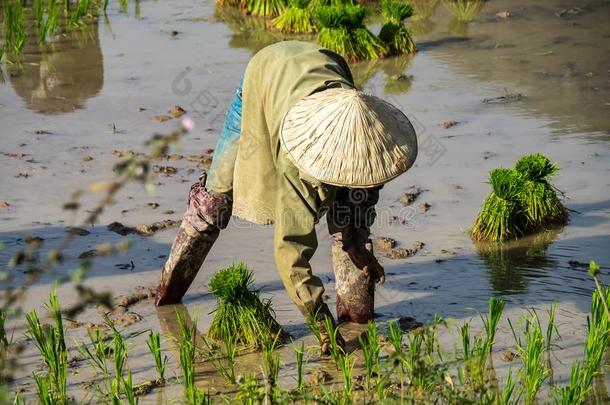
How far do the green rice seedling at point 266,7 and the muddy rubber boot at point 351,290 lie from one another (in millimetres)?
6512

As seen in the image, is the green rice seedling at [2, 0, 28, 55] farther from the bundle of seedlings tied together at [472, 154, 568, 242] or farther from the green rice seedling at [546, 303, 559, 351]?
the green rice seedling at [546, 303, 559, 351]

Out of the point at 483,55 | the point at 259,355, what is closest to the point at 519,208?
the point at 259,355

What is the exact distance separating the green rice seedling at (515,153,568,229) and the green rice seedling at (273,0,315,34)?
15.2 feet

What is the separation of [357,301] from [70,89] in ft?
15.7

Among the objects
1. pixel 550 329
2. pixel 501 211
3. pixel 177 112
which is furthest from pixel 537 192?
pixel 177 112

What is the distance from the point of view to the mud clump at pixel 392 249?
6329mm

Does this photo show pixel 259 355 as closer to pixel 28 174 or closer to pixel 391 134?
pixel 391 134

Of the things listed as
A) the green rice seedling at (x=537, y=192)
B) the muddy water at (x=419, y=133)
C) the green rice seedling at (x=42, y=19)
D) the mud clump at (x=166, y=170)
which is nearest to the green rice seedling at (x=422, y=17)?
the muddy water at (x=419, y=133)

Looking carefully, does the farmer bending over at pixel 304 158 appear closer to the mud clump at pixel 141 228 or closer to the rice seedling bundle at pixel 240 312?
the rice seedling bundle at pixel 240 312

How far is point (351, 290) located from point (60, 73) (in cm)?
526

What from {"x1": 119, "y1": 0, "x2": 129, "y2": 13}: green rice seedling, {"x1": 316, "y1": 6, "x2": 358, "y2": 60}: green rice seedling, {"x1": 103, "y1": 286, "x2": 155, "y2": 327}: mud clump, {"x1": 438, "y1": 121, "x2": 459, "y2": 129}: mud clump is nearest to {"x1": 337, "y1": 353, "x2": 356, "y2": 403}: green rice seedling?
{"x1": 103, "y1": 286, "x2": 155, "y2": 327}: mud clump

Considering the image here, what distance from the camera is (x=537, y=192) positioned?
6629 millimetres

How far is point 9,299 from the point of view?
8.41ft

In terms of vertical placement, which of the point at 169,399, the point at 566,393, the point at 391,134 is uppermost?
the point at 391,134
